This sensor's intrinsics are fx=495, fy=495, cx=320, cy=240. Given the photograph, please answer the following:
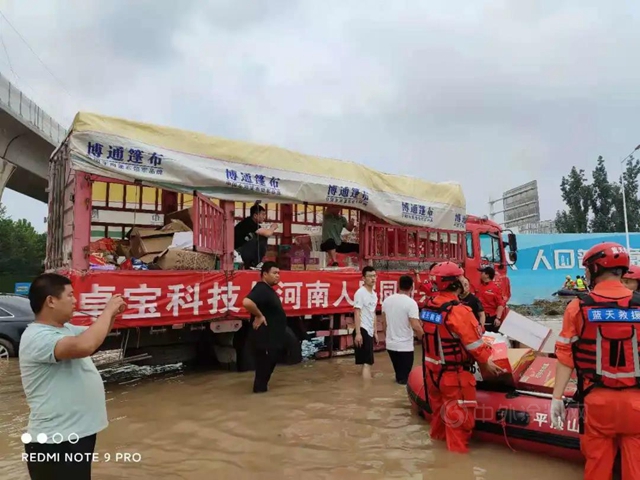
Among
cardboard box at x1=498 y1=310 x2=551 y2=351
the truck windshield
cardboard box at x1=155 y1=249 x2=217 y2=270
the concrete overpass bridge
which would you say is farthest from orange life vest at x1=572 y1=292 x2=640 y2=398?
the concrete overpass bridge

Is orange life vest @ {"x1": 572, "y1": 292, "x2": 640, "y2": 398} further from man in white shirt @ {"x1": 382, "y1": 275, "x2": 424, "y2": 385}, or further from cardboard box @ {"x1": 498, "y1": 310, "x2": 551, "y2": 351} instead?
man in white shirt @ {"x1": 382, "y1": 275, "x2": 424, "y2": 385}

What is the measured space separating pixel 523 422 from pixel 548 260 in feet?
58.7

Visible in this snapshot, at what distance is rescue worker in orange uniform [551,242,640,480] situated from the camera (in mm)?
2719

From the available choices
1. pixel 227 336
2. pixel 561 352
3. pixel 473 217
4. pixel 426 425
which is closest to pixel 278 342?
pixel 227 336

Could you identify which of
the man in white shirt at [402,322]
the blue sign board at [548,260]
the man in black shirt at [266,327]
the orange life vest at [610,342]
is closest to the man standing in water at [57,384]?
the orange life vest at [610,342]

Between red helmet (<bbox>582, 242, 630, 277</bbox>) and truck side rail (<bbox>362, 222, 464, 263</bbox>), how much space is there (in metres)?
5.27

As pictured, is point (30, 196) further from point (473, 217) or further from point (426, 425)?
point (426, 425)

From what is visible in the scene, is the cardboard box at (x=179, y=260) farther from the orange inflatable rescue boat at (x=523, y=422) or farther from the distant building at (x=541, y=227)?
A: the distant building at (x=541, y=227)

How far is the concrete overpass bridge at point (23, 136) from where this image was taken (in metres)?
15.5

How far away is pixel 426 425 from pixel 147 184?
13.4ft

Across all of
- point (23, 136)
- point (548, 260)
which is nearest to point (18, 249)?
point (23, 136)

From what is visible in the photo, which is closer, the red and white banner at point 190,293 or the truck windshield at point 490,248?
the red and white banner at point 190,293

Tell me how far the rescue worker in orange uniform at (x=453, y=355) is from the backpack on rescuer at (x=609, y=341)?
3.11ft

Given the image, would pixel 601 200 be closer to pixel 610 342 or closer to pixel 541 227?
pixel 541 227
